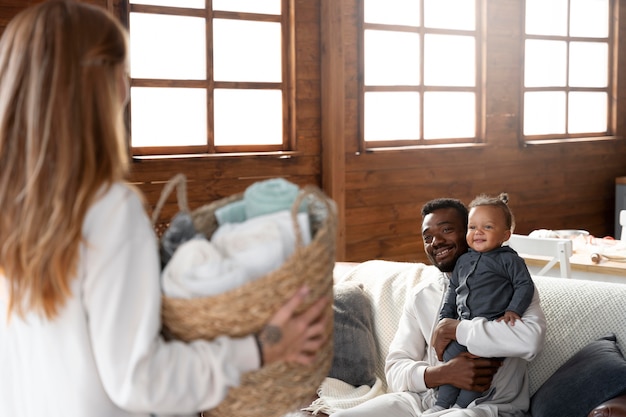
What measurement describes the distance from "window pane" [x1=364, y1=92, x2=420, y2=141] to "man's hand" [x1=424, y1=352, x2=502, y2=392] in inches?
120

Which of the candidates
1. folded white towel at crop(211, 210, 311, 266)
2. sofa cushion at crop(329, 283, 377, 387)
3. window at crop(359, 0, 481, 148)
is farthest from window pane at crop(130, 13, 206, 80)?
folded white towel at crop(211, 210, 311, 266)

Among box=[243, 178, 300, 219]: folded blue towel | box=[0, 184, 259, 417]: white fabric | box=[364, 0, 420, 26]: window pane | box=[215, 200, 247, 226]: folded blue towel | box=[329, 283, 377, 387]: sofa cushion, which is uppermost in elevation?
box=[364, 0, 420, 26]: window pane

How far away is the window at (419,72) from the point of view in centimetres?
541

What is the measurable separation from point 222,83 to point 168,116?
0.37m

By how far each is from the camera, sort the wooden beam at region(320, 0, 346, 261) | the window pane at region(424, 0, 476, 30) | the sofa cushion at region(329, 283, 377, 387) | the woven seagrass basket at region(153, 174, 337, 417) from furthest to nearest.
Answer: the window pane at region(424, 0, 476, 30)
the wooden beam at region(320, 0, 346, 261)
the sofa cushion at region(329, 283, 377, 387)
the woven seagrass basket at region(153, 174, 337, 417)

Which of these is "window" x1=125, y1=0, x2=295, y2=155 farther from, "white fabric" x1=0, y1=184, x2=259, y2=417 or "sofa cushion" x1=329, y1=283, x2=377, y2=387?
"white fabric" x1=0, y1=184, x2=259, y2=417

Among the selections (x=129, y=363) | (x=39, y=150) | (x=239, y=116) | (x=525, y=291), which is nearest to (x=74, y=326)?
(x=129, y=363)

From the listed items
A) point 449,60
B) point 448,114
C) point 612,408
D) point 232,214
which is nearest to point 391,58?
point 449,60

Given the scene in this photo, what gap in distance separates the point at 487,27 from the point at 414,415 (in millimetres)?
3904

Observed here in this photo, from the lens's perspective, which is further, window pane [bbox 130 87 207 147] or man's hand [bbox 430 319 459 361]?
window pane [bbox 130 87 207 147]

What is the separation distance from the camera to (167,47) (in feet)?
15.0

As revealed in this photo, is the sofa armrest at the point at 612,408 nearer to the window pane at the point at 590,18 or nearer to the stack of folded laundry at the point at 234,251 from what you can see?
the stack of folded laundry at the point at 234,251

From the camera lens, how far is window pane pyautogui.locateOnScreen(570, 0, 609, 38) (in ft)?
21.5

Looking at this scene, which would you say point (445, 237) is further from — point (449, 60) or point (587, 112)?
point (587, 112)
